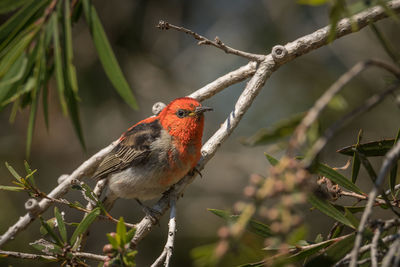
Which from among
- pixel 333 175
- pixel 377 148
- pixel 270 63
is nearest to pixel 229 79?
pixel 270 63

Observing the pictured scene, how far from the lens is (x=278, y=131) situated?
1.59 m

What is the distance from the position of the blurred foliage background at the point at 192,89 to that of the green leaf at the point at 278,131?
6083 mm

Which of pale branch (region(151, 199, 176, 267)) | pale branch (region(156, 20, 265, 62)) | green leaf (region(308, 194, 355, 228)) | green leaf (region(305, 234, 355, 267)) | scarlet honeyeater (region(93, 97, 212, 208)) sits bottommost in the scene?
green leaf (region(305, 234, 355, 267))

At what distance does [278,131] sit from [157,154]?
2986 mm

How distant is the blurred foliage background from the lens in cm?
764

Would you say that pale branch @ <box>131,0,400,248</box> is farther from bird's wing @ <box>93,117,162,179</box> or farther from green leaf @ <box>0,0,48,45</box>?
green leaf @ <box>0,0,48,45</box>

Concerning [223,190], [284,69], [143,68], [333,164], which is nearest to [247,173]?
[223,190]

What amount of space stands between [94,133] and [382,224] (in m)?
6.85

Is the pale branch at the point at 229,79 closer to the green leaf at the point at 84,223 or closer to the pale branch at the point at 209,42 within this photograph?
the pale branch at the point at 209,42

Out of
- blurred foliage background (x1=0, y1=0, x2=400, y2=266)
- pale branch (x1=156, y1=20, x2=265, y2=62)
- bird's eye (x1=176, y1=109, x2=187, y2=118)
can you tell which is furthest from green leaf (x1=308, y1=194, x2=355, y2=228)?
blurred foliage background (x1=0, y1=0, x2=400, y2=266)

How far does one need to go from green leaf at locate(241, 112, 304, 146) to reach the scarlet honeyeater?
258cm

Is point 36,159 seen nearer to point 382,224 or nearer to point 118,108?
point 118,108

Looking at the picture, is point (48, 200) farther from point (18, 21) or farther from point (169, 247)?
point (18, 21)

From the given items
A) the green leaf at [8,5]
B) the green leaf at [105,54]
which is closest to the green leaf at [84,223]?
the green leaf at [105,54]
